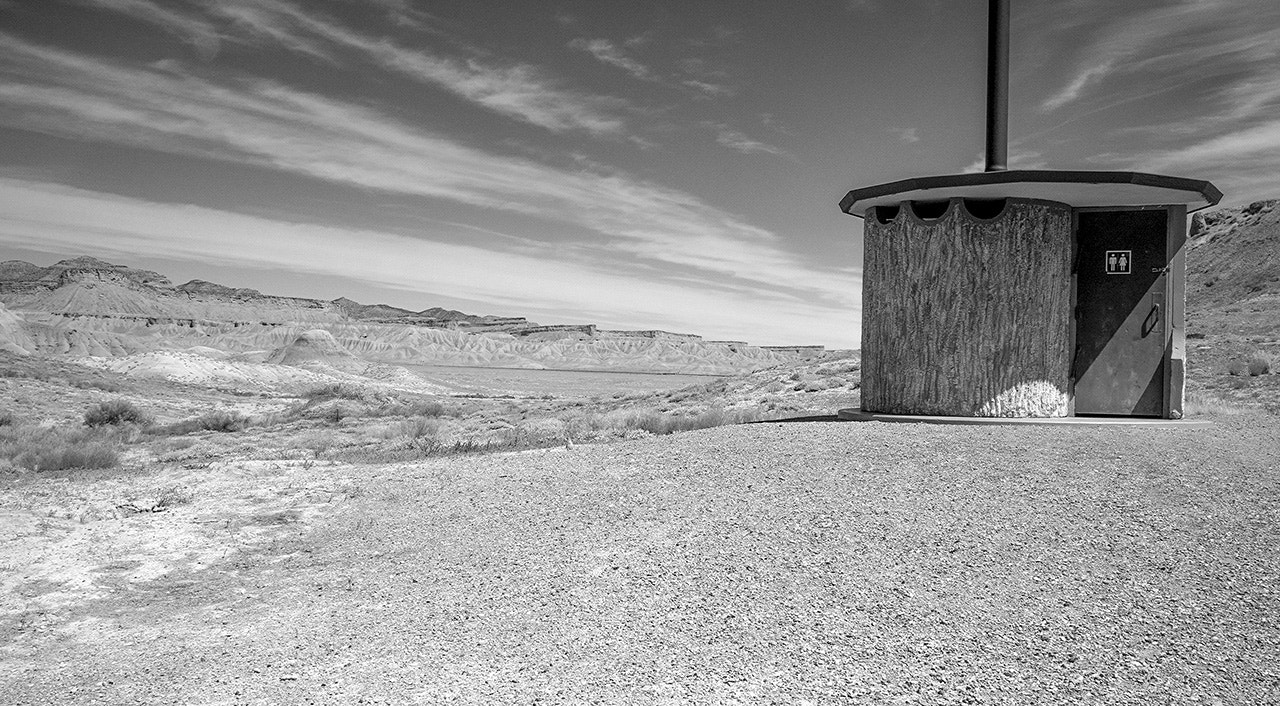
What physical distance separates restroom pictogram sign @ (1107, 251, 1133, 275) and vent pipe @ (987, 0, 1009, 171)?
5.39ft

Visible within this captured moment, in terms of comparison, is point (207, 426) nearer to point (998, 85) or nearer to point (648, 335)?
point (998, 85)

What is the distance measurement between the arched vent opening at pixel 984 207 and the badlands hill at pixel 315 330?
7502 cm

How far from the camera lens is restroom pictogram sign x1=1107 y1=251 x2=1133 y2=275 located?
10.6 metres

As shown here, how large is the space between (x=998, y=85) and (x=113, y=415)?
22.0 m

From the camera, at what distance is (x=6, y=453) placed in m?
13.8

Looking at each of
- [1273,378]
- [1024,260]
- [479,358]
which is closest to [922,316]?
[1024,260]

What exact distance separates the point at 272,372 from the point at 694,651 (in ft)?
174

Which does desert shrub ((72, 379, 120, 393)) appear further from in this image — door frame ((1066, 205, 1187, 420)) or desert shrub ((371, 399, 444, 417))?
door frame ((1066, 205, 1187, 420))

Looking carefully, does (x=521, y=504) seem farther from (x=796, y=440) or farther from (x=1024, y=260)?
(x=1024, y=260)

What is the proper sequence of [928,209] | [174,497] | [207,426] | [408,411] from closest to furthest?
[174,497]
[928,209]
[207,426]
[408,411]

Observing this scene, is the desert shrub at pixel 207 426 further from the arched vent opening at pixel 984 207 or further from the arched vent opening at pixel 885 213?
the arched vent opening at pixel 984 207

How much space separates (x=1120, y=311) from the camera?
10617mm

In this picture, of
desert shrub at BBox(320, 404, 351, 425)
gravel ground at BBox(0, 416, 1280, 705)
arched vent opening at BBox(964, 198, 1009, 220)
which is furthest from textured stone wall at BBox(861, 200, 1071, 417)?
desert shrub at BBox(320, 404, 351, 425)

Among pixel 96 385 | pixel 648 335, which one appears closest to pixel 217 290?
pixel 648 335
